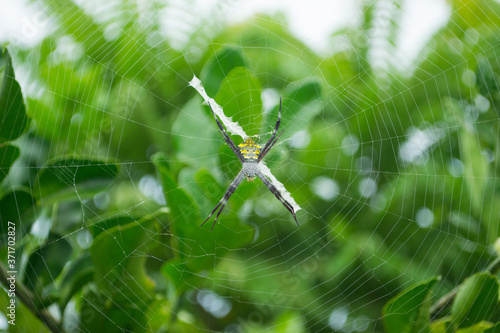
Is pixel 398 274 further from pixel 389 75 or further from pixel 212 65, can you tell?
pixel 212 65

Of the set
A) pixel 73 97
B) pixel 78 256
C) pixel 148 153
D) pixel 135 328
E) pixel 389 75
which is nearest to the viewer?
pixel 135 328

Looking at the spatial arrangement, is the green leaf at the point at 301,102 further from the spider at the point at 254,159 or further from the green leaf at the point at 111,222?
the green leaf at the point at 111,222

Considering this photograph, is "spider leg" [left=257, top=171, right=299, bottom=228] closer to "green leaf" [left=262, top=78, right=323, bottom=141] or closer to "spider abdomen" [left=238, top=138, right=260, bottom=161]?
"spider abdomen" [left=238, top=138, right=260, bottom=161]

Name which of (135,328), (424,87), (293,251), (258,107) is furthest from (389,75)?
(135,328)

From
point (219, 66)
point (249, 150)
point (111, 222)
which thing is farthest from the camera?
point (249, 150)

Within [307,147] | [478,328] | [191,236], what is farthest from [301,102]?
[478,328]

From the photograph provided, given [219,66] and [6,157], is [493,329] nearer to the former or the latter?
[219,66]
